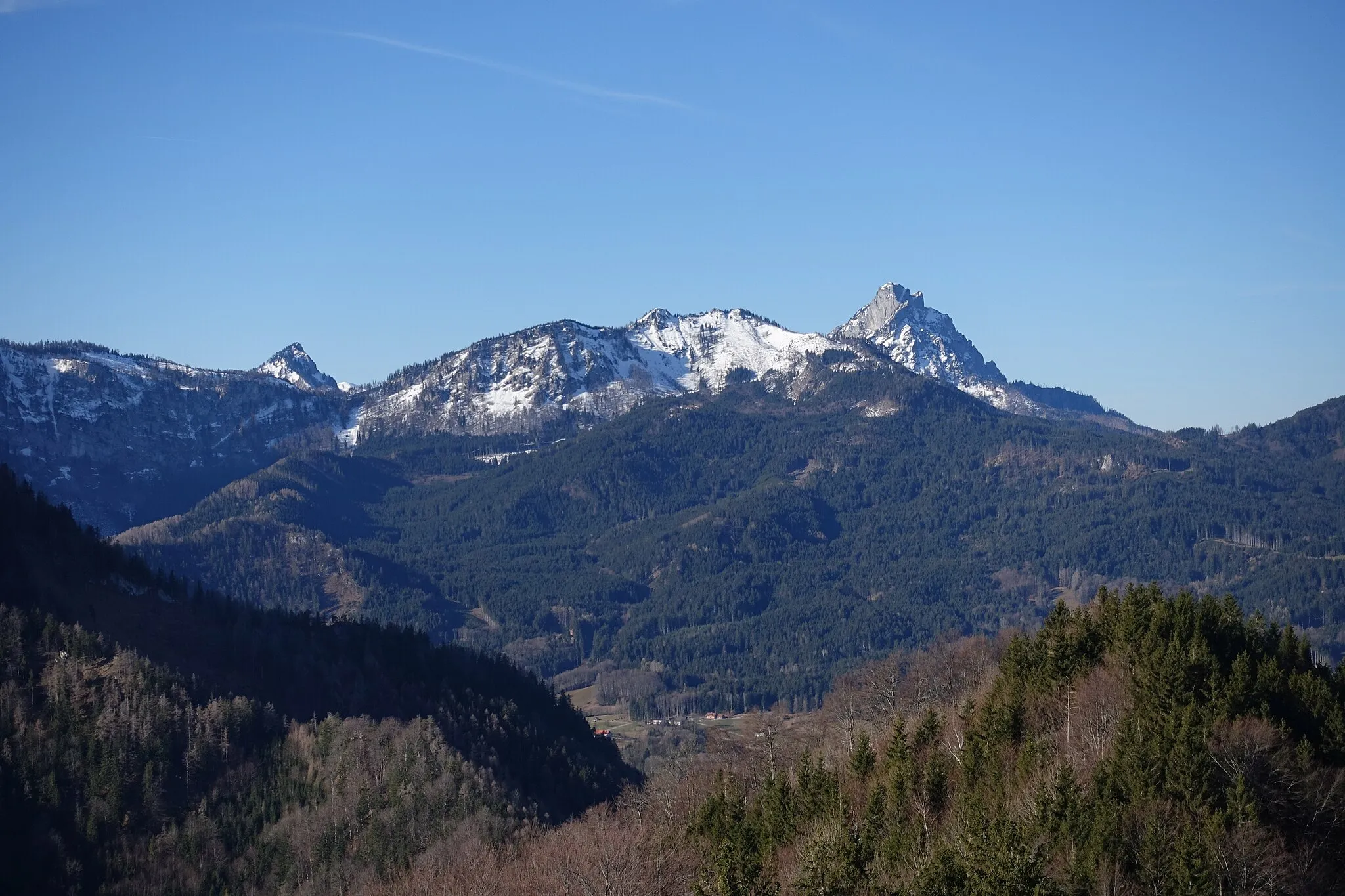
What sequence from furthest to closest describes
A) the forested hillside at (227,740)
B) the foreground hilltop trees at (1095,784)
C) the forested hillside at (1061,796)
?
the forested hillside at (227,740)
the forested hillside at (1061,796)
the foreground hilltop trees at (1095,784)

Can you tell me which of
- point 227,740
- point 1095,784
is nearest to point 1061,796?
point 1095,784

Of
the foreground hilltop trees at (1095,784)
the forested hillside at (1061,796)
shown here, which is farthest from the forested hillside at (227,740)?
the foreground hilltop trees at (1095,784)

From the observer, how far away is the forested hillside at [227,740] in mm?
131875

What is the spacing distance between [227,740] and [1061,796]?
345ft

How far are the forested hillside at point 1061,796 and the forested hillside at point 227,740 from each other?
1033 inches

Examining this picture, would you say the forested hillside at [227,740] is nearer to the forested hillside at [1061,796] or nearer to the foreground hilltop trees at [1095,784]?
the forested hillside at [1061,796]

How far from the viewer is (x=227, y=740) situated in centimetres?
14850

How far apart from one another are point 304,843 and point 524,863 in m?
37.0

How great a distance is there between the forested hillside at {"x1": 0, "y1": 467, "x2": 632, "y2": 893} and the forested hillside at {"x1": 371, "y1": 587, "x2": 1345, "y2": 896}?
2624 centimetres

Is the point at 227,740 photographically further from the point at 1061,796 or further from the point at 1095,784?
the point at 1061,796

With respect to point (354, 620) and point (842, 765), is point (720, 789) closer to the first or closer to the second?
Result: point (842, 765)

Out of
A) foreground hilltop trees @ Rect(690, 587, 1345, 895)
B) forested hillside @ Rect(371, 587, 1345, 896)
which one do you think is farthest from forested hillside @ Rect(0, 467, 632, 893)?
foreground hilltop trees @ Rect(690, 587, 1345, 895)

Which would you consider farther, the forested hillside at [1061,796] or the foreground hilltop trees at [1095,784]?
the forested hillside at [1061,796]

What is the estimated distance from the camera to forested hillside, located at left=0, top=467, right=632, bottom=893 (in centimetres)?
13188
